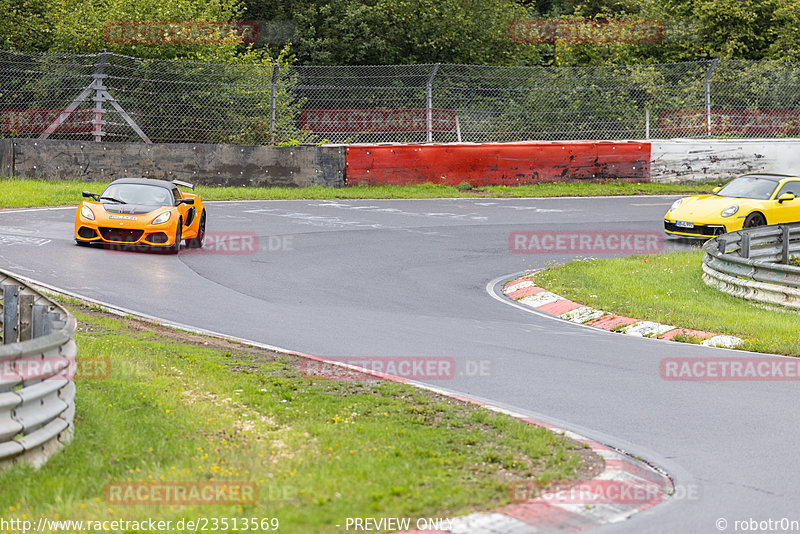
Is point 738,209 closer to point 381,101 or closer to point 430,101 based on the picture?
point 430,101

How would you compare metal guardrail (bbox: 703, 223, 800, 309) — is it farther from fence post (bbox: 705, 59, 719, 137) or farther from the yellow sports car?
fence post (bbox: 705, 59, 719, 137)

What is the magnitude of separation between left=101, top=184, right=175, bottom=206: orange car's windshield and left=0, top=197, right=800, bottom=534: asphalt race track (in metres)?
1.06

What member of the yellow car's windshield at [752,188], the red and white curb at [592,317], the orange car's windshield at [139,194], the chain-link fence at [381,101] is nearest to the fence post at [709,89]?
the chain-link fence at [381,101]

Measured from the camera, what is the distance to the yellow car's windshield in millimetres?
20094

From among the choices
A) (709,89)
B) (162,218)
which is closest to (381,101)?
(709,89)

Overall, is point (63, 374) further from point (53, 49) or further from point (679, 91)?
point (53, 49)

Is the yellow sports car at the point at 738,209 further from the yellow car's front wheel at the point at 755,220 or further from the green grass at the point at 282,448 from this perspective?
the green grass at the point at 282,448

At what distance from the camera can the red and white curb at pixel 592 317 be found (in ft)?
39.5

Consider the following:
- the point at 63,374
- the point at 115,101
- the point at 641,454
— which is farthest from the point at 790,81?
the point at 63,374

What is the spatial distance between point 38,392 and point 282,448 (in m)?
1.62

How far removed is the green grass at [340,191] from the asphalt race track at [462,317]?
4.05 feet

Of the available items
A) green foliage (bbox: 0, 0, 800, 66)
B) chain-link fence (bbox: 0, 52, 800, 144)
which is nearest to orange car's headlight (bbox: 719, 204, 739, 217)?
chain-link fence (bbox: 0, 52, 800, 144)

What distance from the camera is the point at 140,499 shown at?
5.75 m

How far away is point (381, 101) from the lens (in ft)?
85.1
